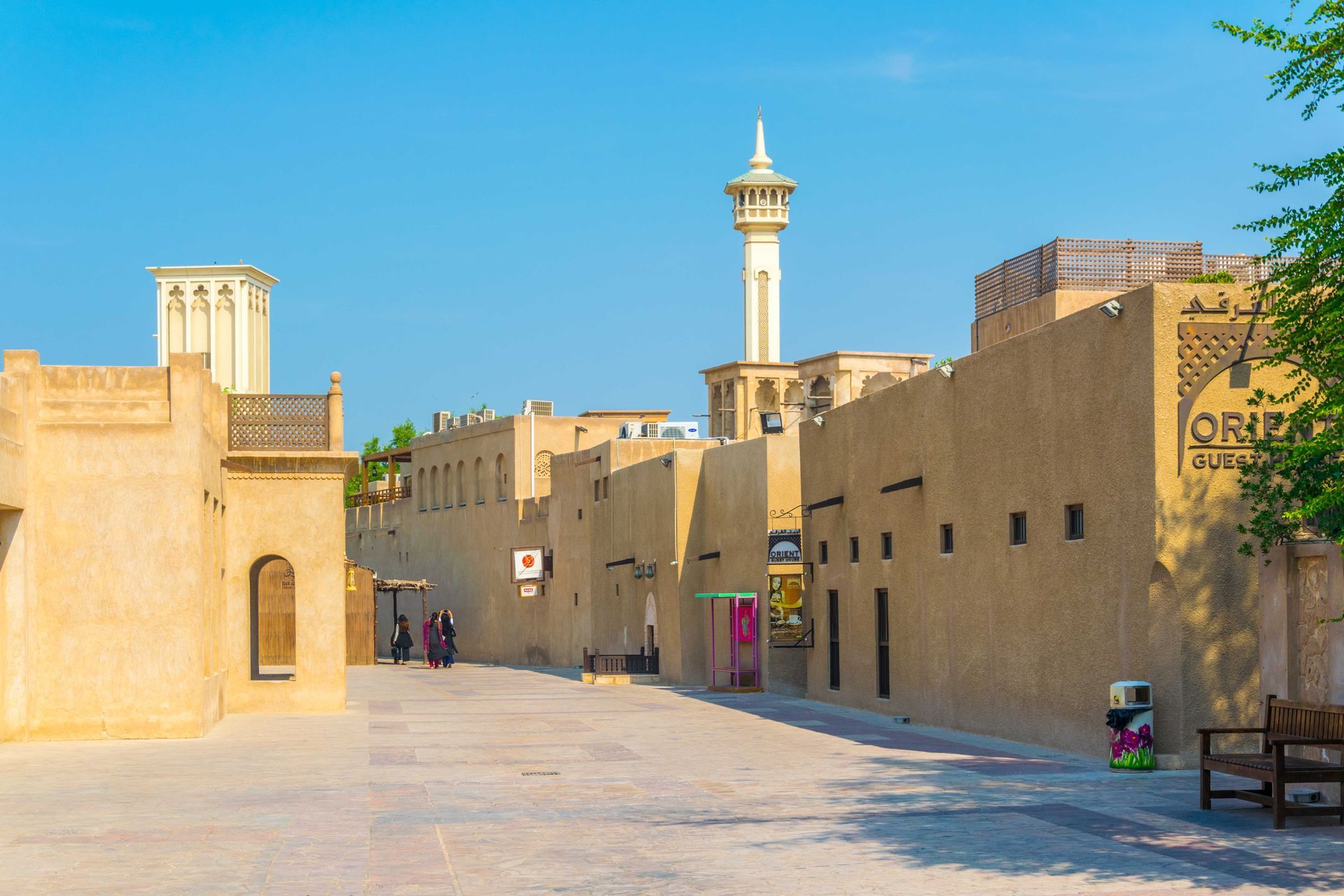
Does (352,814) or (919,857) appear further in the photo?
(352,814)

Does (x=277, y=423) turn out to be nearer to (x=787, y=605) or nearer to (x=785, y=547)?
Answer: (x=785, y=547)

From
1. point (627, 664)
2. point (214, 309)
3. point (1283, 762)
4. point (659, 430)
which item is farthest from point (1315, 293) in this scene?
point (214, 309)

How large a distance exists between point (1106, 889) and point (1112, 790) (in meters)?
4.78

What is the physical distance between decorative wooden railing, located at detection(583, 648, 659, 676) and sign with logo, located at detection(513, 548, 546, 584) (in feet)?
41.6

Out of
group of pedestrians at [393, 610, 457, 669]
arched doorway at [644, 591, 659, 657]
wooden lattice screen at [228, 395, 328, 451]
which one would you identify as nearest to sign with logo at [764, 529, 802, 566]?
wooden lattice screen at [228, 395, 328, 451]

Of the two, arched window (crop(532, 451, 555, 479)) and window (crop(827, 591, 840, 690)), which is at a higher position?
arched window (crop(532, 451, 555, 479))

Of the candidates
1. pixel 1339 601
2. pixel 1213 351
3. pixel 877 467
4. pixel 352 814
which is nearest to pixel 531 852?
pixel 352 814

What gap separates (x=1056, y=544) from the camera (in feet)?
61.4

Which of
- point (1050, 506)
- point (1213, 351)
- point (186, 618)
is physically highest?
point (1213, 351)

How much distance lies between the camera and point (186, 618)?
21438 millimetres

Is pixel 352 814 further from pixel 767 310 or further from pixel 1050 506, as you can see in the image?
pixel 767 310

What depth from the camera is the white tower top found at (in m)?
68.9

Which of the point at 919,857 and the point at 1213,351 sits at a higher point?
the point at 1213,351

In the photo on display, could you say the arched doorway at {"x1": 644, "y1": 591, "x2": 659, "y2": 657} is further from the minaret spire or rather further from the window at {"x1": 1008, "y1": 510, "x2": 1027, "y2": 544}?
the minaret spire
